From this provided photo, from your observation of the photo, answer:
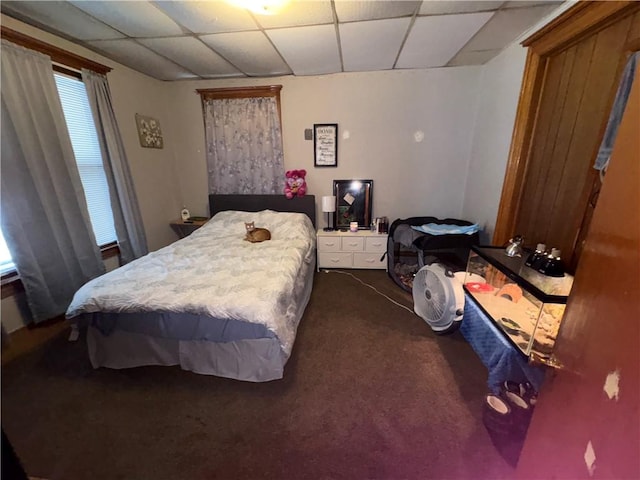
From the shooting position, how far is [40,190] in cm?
204

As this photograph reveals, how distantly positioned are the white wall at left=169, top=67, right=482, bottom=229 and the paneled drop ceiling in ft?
0.84

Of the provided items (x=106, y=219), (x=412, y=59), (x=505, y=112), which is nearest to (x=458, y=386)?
(x=505, y=112)

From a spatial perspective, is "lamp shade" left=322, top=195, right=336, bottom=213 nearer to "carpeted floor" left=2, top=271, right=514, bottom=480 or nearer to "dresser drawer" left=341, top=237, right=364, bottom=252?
"dresser drawer" left=341, top=237, right=364, bottom=252

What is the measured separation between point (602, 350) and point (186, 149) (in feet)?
13.3

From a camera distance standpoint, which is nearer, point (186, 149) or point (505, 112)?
point (505, 112)

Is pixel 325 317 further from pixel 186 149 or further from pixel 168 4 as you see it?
pixel 186 149

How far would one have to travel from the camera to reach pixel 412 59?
2672 mm

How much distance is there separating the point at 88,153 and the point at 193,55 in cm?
137

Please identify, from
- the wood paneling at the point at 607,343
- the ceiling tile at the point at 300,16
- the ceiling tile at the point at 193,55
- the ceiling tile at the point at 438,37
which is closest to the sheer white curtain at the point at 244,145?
the ceiling tile at the point at 193,55

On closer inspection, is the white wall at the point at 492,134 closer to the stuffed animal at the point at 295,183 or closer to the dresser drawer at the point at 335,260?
the dresser drawer at the point at 335,260

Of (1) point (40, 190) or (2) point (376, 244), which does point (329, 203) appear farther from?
(1) point (40, 190)

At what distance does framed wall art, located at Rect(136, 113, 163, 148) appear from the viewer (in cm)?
299

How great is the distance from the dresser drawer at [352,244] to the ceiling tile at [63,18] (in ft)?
9.11

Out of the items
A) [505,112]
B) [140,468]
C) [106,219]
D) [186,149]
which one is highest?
[505,112]
